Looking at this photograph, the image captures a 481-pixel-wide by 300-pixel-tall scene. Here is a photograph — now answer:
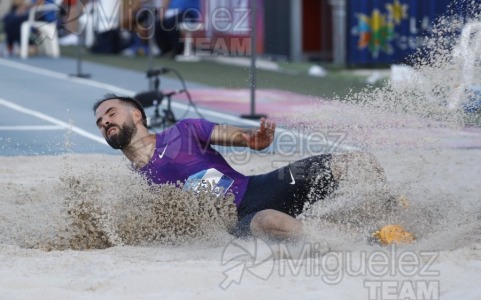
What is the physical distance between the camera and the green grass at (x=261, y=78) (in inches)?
595

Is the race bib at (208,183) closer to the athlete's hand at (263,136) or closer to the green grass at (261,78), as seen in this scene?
the athlete's hand at (263,136)

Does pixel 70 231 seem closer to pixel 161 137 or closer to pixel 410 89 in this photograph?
pixel 161 137

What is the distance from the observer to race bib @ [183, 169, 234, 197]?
6332 mm

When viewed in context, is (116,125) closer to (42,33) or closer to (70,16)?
(42,33)

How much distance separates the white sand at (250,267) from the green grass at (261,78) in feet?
22.4

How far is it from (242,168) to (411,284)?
4.09 meters

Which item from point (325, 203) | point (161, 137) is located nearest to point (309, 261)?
point (325, 203)

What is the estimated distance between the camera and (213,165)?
641 centimetres

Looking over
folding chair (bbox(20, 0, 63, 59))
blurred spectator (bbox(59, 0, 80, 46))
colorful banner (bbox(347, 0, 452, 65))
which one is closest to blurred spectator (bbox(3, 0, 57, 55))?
folding chair (bbox(20, 0, 63, 59))

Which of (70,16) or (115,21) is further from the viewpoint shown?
(115,21)

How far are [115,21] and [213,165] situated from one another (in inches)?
678

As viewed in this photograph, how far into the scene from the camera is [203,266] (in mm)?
5539

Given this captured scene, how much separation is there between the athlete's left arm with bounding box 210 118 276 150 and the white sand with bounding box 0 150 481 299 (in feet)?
1.81

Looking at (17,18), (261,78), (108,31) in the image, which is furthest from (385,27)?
(17,18)
